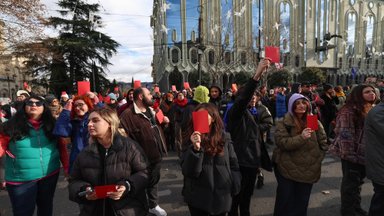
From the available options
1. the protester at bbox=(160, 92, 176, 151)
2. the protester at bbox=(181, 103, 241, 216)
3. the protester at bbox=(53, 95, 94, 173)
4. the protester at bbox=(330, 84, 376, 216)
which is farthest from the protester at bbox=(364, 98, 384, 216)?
the protester at bbox=(160, 92, 176, 151)

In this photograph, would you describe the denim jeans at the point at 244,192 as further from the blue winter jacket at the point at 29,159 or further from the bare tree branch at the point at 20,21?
the bare tree branch at the point at 20,21

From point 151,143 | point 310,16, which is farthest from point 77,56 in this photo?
point 310,16

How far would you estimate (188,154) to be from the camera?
89.1 inches

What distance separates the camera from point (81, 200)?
6.61 ft

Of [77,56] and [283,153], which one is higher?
[77,56]

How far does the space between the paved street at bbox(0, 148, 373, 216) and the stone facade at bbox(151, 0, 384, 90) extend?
64.4ft

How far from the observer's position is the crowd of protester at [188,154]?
2.13 meters

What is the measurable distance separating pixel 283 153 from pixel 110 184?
2086 millimetres

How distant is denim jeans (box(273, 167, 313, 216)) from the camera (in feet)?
10.1

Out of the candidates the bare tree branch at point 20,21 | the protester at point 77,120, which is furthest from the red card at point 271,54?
the bare tree branch at point 20,21

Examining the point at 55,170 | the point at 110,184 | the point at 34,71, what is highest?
the point at 34,71

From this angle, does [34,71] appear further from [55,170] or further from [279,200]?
[279,200]

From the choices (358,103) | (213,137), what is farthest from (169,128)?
(213,137)

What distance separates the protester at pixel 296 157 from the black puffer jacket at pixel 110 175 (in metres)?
1.76
